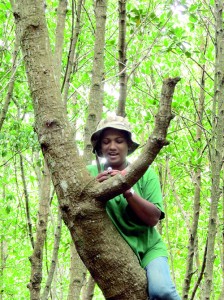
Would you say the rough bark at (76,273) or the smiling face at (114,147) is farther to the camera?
the rough bark at (76,273)

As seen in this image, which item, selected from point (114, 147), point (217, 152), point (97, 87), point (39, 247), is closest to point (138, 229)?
point (114, 147)

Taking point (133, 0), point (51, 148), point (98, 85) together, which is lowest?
point (51, 148)

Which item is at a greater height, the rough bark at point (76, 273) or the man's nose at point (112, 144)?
the man's nose at point (112, 144)

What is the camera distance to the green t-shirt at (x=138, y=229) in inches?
104

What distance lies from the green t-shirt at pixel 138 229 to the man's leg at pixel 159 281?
54 millimetres

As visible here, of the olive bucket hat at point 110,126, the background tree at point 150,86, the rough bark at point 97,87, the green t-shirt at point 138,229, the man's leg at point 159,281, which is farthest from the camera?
the background tree at point 150,86

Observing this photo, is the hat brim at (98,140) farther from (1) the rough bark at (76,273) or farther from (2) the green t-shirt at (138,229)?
(1) the rough bark at (76,273)

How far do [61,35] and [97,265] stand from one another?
344 centimetres

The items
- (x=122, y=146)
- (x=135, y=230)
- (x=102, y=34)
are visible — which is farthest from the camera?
(x=102, y=34)

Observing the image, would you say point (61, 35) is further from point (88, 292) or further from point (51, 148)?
point (51, 148)

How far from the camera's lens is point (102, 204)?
7.30 feet

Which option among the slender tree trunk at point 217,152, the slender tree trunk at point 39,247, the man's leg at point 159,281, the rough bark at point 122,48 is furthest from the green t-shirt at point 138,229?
the slender tree trunk at point 39,247

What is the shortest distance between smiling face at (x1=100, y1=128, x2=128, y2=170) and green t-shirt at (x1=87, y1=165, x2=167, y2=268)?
0.24m

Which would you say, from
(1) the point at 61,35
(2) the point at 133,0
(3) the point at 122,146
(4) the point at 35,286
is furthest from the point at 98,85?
(2) the point at 133,0
